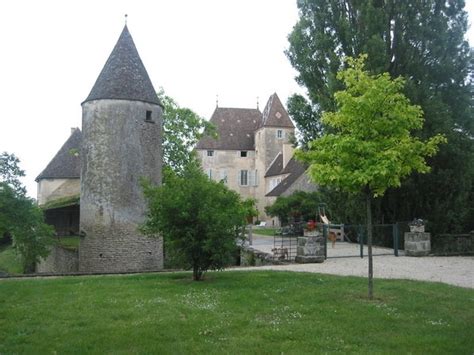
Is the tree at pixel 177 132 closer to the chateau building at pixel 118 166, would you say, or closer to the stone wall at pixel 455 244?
the chateau building at pixel 118 166

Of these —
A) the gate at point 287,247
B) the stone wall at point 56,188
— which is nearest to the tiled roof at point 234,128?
the stone wall at point 56,188

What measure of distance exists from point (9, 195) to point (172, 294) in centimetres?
593

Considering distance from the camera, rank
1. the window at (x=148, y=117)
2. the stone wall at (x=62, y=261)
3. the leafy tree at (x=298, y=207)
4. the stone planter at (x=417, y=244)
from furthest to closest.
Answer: the leafy tree at (x=298, y=207), the stone wall at (x=62, y=261), the window at (x=148, y=117), the stone planter at (x=417, y=244)

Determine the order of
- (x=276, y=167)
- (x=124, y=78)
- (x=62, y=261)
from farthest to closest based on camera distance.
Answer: (x=276, y=167), (x=62, y=261), (x=124, y=78)

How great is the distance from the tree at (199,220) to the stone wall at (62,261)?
1373 centimetres

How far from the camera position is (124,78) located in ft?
82.7

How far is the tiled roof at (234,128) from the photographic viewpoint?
63.1 m

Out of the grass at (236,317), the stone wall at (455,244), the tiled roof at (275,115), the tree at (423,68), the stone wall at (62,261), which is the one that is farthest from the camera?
the tiled roof at (275,115)

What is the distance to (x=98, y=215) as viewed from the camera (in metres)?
24.2

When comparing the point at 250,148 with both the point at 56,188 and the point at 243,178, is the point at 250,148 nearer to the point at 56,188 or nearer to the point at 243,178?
the point at 243,178

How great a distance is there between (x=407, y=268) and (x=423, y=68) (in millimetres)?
11406

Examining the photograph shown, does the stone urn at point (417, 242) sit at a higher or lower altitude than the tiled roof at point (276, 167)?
lower

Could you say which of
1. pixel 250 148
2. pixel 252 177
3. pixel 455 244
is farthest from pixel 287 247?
pixel 250 148

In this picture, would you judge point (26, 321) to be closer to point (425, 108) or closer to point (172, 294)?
point (172, 294)
